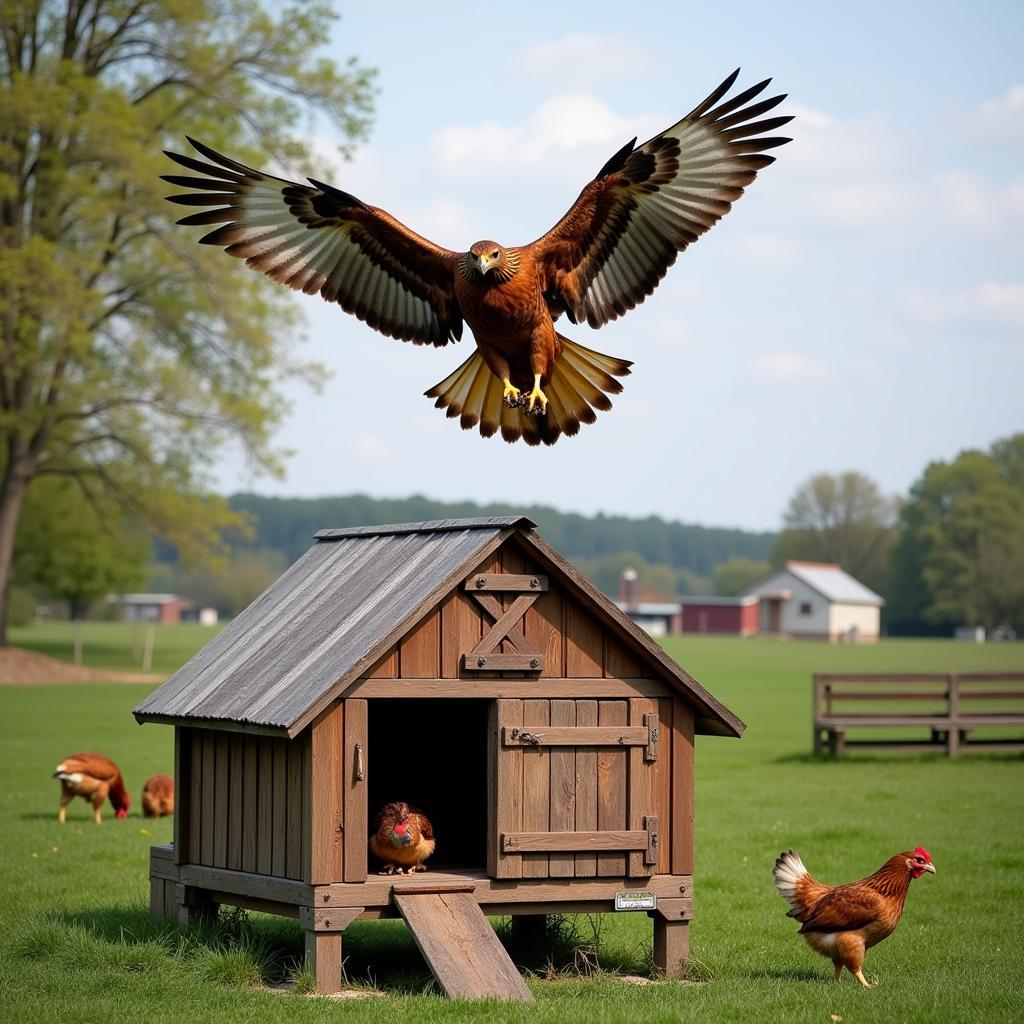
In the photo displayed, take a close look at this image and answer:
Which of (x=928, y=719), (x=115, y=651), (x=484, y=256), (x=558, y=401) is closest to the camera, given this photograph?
(x=484, y=256)

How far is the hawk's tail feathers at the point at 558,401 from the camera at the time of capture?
809 cm

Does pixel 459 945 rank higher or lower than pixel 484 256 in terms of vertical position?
lower

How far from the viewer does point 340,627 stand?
1002cm

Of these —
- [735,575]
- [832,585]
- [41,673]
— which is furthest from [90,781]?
[735,575]

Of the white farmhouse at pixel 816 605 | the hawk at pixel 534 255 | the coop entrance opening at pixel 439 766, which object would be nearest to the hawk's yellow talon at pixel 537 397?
the hawk at pixel 534 255

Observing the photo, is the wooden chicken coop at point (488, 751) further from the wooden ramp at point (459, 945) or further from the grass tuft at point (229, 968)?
the grass tuft at point (229, 968)

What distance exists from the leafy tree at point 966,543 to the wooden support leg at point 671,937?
10980 centimetres

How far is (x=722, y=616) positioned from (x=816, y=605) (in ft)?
43.1

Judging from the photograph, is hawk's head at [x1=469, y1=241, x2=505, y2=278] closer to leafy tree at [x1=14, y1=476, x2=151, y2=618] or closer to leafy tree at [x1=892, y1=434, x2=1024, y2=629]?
leafy tree at [x1=14, y1=476, x2=151, y2=618]

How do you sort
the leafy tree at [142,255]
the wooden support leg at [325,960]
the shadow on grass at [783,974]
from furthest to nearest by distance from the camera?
1. the leafy tree at [142,255]
2. the shadow on grass at [783,974]
3. the wooden support leg at [325,960]

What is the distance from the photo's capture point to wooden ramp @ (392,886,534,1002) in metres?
8.93

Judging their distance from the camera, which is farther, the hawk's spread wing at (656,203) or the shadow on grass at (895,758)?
the shadow on grass at (895,758)

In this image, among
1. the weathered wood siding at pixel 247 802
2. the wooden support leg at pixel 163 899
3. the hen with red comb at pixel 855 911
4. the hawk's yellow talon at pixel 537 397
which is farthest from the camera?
the wooden support leg at pixel 163 899

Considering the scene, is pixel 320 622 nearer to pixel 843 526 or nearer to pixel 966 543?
pixel 966 543
